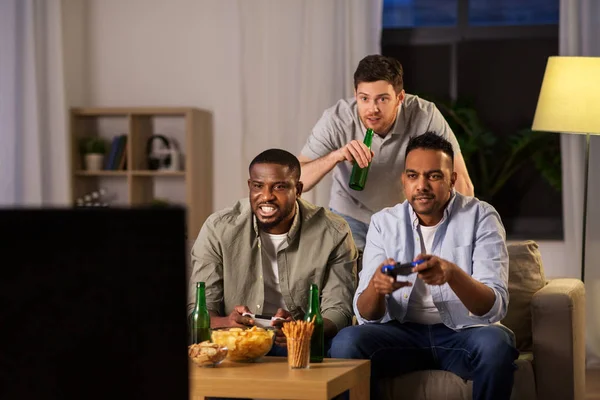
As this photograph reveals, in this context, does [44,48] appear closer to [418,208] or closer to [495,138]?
[495,138]

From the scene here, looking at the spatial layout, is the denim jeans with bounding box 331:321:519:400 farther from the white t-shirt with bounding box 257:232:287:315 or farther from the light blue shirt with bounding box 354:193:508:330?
the white t-shirt with bounding box 257:232:287:315

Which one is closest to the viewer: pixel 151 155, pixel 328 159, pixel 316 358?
pixel 316 358

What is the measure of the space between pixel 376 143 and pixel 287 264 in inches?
26.7

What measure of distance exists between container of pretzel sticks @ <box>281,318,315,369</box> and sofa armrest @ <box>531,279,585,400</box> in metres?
1.02

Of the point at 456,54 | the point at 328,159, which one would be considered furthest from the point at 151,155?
the point at 328,159

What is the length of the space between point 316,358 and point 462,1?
12.0 feet

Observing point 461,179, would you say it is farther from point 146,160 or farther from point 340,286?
point 146,160

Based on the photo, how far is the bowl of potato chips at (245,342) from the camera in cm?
270

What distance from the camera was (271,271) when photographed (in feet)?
11.1

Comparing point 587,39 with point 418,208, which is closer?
point 418,208

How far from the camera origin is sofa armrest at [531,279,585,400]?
328 centimetres

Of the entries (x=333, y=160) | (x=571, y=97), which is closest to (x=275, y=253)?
(x=333, y=160)

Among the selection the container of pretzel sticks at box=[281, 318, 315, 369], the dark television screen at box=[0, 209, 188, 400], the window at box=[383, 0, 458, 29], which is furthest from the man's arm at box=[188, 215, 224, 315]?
the window at box=[383, 0, 458, 29]

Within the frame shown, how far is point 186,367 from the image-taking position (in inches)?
28.5
